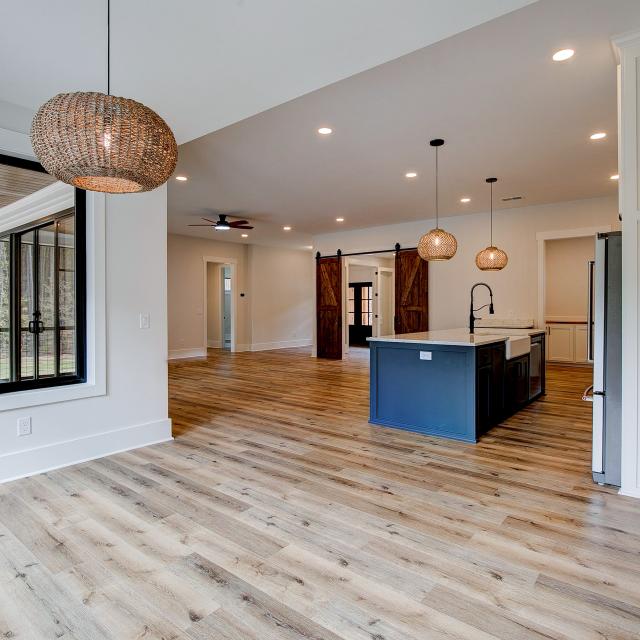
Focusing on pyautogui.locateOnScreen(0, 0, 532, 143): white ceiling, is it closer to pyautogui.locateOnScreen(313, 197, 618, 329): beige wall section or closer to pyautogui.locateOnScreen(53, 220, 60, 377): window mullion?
pyautogui.locateOnScreen(53, 220, 60, 377): window mullion

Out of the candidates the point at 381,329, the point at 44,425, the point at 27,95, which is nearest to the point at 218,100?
the point at 27,95

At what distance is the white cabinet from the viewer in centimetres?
834

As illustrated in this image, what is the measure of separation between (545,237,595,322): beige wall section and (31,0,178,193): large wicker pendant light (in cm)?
866

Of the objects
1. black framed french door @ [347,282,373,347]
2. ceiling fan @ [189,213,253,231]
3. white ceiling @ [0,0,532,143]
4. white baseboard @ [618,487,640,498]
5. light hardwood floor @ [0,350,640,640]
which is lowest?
light hardwood floor @ [0,350,640,640]

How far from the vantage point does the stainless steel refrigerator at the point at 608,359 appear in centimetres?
288

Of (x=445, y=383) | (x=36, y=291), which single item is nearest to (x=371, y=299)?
(x=445, y=383)

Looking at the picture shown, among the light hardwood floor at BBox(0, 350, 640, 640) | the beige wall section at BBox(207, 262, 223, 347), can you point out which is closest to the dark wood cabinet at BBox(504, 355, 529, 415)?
the light hardwood floor at BBox(0, 350, 640, 640)

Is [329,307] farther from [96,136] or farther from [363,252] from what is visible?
[96,136]

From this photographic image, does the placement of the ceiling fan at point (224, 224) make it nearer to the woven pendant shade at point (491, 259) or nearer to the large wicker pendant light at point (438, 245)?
the large wicker pendant light at point (438, 245)

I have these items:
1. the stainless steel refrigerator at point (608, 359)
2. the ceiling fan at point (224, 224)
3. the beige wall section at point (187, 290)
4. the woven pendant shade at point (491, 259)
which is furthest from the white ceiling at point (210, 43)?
the beige wall section at point (187, 290)

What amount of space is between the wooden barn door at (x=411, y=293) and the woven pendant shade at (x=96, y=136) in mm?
7467

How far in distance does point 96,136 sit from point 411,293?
781 cm

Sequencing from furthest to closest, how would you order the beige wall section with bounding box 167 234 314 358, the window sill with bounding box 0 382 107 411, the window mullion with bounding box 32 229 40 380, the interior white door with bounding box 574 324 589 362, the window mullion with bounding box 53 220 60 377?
the beige wall section with bounding box 167 234 314 358, the interior white door with bounding box 574 324 589 362, the window mullion with bounding box 53 220 60 377, the window mullion with bounding box 32 229 40 380, the window sill with bounding box 0 382 107 411

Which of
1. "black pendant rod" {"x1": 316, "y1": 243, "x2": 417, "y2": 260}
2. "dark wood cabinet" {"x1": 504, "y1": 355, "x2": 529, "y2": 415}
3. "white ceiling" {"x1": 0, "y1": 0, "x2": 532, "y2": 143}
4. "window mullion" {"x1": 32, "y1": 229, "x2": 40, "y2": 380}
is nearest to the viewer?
"white ceiling" {"x1": 0, "y1": 0, "x2": 532, "y2": 143}
